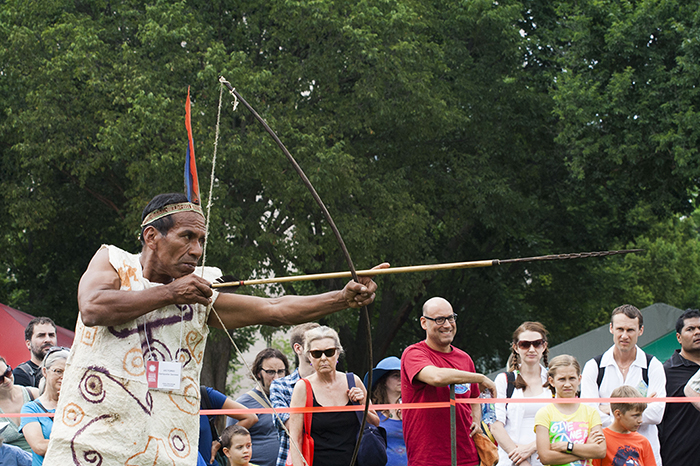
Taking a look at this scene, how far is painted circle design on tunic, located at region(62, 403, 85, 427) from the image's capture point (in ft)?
9.48

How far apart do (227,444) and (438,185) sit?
13.1m

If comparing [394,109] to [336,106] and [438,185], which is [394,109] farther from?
[438,185]

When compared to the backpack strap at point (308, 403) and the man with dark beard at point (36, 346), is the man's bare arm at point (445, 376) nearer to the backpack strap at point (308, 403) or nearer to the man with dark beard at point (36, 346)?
the backpack strap at point (308, 403)

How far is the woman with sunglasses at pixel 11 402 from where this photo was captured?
18.0ft

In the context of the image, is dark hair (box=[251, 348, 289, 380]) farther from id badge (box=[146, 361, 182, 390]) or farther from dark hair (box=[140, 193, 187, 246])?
id badge (box=[146, 361, 182, 390])

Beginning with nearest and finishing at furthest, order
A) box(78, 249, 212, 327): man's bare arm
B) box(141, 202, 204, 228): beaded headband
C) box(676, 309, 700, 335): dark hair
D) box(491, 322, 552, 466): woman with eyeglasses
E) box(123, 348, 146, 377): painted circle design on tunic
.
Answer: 1. box(78, 249, 212, 327): man's bare arm
2. box(123, 348, 146, 377): painted circle design on tunic
3. box(141, 202, 204, 228): beaded headband
4. box(491, 322, 552, 466): woman with eyeglasses
5. box(676, 309, 700, 335): dark hair

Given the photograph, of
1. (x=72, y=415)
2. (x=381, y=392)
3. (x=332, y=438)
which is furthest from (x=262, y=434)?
(x=72, y=415)

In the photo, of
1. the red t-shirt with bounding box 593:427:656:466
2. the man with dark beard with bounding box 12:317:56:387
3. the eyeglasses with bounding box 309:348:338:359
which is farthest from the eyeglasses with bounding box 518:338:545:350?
the man with dark beard with bounding box 12:317:56:387

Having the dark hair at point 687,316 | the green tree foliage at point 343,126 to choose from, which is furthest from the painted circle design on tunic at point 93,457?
the green tree foliage at point 343,126

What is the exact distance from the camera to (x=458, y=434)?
15.9 feet

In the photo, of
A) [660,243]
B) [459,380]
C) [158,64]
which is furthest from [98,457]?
[660,243]

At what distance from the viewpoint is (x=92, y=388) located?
9.57 feet

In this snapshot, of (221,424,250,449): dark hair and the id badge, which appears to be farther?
(221,424,250,449): dark hair

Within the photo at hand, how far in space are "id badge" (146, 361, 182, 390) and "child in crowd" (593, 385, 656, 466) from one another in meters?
3.22
